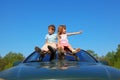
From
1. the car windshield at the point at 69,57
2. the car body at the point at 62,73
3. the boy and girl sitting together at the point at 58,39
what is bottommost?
the car body at the point at 62,73

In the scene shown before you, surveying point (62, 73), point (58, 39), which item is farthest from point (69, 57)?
point (62, 73)

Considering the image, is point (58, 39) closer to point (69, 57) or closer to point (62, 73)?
point (69, 57)

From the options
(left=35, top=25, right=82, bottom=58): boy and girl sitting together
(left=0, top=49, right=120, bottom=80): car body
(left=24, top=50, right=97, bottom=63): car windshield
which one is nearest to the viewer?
(left=0, top=49, right=120, bottom=80): car body

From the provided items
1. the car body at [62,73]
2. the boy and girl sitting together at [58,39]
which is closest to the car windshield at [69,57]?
the boy and girl sitting together at [58,39]

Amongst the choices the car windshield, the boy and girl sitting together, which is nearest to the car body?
the car windshield

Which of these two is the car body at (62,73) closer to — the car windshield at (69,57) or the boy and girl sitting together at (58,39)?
the car windshield at (69,57)

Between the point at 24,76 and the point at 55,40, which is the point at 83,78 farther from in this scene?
the point at 55,40

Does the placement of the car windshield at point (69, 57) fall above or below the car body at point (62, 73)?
above

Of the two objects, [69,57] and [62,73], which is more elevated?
[69,57]

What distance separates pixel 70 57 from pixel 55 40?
4.07 feet

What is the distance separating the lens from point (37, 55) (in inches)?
277

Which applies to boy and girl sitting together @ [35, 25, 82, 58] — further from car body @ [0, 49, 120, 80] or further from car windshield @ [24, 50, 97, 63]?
car body @ [0, 49, 120, 80]

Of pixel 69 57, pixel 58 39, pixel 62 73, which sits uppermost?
pixel 58 39

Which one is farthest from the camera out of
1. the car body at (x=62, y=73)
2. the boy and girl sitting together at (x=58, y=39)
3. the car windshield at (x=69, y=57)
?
the boy and girl sitting together at (x=58, y=39)
